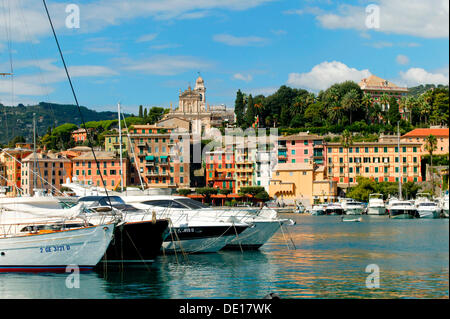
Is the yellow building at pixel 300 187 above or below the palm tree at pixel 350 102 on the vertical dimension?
below

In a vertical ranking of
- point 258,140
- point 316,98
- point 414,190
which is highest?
point 316,98

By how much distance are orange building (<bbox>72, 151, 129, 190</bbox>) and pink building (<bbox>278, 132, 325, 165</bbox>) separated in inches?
974

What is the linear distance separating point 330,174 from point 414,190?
44.5ft

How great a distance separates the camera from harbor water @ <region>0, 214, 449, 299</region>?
56.6 ft

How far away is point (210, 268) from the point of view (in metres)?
22.6

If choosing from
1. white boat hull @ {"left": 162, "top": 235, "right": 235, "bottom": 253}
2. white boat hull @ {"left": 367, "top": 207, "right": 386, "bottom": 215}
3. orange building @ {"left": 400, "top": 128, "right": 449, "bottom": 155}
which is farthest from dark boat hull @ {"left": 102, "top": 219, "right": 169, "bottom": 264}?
orange building @ {"left": 400, "top": 128, "right": 449, "bottom": 155}

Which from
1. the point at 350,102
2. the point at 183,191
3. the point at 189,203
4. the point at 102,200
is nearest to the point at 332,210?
the point at 183,191

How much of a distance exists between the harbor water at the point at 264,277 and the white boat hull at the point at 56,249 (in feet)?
1.18

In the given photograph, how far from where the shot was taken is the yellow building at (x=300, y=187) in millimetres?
88625

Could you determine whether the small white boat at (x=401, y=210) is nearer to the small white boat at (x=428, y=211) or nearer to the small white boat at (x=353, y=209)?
the small white boat at (x=428, y=211)

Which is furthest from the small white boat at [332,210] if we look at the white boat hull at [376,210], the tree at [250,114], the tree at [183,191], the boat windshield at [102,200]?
the boat windshield at [102,200]
